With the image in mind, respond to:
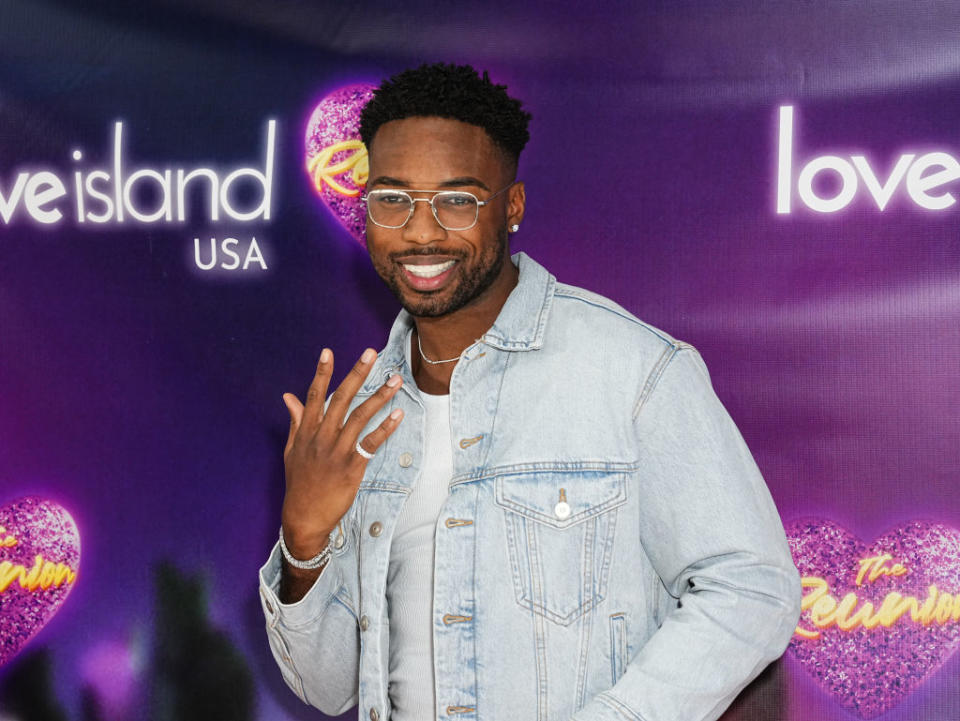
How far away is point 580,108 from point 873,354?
40.7 inches

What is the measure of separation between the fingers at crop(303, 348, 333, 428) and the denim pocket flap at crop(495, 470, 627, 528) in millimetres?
314

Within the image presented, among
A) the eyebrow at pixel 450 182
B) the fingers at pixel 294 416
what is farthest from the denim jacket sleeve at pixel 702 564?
the fingers at pixel 294 416

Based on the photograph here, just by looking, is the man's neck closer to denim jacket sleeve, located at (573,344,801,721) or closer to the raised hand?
the raised hand

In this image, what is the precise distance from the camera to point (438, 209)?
171 centimetres

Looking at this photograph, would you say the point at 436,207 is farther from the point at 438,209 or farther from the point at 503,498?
the point at 503,498

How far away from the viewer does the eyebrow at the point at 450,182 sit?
1.71 metres

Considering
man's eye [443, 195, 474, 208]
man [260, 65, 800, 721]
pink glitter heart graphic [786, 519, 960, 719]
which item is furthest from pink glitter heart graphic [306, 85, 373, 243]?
pink glitter heart graphic [786, 519, 960, 719]

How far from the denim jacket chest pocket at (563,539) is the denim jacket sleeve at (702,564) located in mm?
75

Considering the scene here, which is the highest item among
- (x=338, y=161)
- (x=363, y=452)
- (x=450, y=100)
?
(x=338, y=161)

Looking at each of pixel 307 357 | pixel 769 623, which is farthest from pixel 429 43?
pixel 769 623

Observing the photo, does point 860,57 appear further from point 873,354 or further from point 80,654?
point 80,654

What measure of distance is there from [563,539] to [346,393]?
41cm

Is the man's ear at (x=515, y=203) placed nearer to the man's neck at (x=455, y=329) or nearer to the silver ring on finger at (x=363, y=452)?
the man's neck at (x=455, y=329)

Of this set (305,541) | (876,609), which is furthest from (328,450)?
(876,609)
